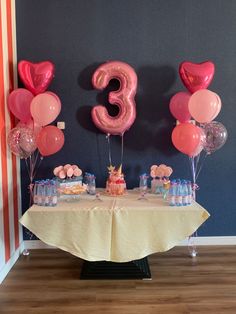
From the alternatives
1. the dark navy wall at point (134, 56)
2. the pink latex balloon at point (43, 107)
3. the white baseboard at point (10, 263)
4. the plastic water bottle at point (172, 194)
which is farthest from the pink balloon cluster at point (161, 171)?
the white baseboard at point (10, 263)

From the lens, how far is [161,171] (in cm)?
327

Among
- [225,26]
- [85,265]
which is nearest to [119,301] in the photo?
[85,265]

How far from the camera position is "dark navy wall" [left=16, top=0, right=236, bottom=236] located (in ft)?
11.2

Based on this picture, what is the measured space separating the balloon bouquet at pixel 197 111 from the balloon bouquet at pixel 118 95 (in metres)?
0.41

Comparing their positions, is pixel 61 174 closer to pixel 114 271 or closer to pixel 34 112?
pixel 34 112

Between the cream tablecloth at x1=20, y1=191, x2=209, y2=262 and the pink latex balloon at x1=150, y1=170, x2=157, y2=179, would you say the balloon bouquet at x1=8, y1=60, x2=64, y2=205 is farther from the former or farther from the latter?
the pink latex balloon at x1=150, y1=170, x2=157, y2=179

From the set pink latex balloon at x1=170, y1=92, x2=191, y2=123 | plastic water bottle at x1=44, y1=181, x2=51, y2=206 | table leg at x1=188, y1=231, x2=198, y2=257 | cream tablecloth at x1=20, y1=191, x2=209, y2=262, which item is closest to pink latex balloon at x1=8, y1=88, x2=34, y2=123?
plastic water bottle at x1=44, y1=181, x2=51, y2=206

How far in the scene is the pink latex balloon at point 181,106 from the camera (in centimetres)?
313

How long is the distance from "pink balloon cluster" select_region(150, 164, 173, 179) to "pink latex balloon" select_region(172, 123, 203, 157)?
28 cm

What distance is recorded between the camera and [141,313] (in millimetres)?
2363

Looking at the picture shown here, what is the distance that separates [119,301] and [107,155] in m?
1.48

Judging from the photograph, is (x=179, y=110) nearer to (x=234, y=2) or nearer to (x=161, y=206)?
(x=161, y=206)

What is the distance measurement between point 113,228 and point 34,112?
48.2 inches

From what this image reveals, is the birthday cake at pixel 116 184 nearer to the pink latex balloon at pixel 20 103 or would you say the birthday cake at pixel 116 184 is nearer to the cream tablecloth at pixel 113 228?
the cream tablecloth at pixel 113 228
